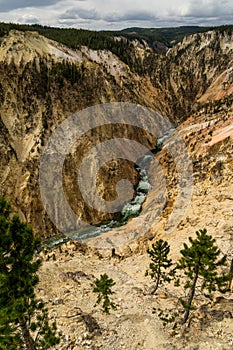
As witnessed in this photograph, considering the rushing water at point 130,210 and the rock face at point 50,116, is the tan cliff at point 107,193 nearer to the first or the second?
the rock face at point 50,116

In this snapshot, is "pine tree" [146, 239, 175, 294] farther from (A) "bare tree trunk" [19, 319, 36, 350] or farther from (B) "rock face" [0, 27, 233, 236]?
(B) "rock face" [0, 27, 233, 236]

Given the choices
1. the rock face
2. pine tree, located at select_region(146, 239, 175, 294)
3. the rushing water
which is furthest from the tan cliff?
the rushing water

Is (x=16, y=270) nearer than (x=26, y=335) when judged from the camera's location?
Yes

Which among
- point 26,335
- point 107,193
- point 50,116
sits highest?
point 50,116

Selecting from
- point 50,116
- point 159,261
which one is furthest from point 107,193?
point 159,261

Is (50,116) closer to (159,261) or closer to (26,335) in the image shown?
(159,261)

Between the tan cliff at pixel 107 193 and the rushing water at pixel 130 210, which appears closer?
the tan cliff at pixel 107 193

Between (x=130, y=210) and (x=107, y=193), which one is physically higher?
(x=107, y=193)

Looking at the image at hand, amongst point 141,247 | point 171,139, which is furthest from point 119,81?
point 141,247

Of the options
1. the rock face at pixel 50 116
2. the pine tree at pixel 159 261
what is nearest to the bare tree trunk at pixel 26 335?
the pine tree at pixel 159 261

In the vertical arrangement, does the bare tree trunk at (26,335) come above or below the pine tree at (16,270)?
below

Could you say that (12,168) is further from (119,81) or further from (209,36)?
(209,36)
